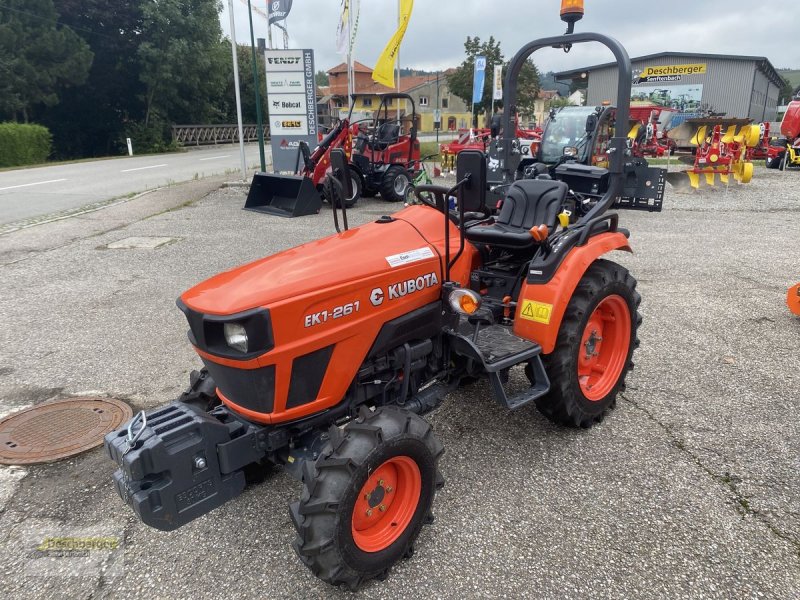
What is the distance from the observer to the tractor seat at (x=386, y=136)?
1166 centimetres

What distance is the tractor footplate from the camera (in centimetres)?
195

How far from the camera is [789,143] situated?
17.4 m

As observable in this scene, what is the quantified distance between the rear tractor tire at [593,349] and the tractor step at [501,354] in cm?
14

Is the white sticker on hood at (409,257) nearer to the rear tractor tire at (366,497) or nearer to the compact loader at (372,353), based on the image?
the compact loader at (372,353)

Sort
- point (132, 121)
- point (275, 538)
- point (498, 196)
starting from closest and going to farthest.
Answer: point (275, 538), point (498, 196), point (132, 121)

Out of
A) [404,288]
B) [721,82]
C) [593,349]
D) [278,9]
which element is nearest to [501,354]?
[404,288]

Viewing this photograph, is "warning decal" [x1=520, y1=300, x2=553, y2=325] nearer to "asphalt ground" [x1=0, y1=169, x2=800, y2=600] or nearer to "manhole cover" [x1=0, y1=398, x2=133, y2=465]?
"asphalt ground" [x1=0, y1=169, x2=800, y2=600]

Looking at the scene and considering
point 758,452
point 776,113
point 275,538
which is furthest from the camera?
point 776,113

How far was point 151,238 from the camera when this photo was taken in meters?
8.06

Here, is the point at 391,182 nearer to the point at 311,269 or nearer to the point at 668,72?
the point at 311,269

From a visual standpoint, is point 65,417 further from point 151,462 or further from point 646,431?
point 646,431

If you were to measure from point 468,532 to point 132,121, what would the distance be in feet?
110

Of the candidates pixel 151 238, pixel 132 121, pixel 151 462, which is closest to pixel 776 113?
pixel 132 121

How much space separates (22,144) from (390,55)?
15.2 metres
